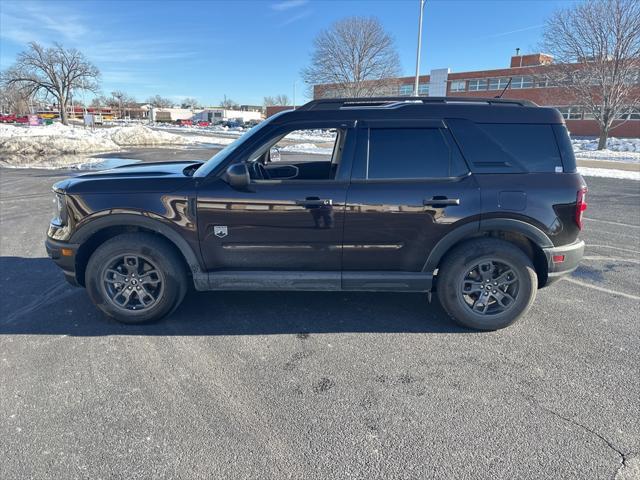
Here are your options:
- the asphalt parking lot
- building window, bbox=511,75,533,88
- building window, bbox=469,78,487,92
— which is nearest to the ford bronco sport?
the asphalt parking lot

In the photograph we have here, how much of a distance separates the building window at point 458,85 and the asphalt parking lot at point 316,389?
59.2m

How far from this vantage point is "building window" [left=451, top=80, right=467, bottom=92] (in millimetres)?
56719

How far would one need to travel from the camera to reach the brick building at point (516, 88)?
38.9 m

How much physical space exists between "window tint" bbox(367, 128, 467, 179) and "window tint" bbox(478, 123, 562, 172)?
376 mm

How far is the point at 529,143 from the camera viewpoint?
11.6 feet

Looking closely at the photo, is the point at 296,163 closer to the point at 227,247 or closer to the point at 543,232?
the point at 227,247

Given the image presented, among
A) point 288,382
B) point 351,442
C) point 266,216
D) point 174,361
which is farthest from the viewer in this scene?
point 266,216

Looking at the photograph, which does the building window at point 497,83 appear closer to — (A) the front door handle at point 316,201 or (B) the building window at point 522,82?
(B) the building window at point 522,82

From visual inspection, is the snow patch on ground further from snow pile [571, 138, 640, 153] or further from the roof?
the roof

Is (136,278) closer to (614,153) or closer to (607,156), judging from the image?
(607,156)

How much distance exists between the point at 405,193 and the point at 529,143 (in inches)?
47.2

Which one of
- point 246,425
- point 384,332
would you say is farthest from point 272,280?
point 246,425

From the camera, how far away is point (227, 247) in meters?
3.57

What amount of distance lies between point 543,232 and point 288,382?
251 cm
